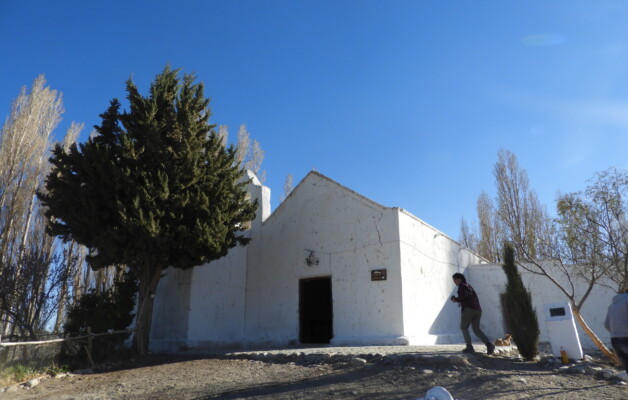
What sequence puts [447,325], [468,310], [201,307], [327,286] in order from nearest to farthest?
[468,310] → [201,307] → [447,325] → [327,286]

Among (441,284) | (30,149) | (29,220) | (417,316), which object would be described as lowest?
(417,316)

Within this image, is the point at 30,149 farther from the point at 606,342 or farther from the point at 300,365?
the point at 606,342

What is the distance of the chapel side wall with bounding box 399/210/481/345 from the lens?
12062mm

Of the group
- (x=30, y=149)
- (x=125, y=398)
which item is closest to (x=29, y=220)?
(x=30, y=149)

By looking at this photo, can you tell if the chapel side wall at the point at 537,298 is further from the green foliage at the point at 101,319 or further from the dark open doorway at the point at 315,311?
the green foliage at the point at 101,319

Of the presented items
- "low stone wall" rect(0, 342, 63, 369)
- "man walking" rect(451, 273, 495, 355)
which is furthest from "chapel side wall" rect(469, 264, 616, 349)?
"low stone wall" rect(0, 342, 63, 369)

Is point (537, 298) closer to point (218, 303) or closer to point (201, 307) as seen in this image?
point (218, 303)

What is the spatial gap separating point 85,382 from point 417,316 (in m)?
8.58

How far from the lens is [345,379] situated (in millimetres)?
6750

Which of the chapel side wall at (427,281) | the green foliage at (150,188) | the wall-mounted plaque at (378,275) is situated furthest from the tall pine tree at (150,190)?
the chapel side wall at (427,281)

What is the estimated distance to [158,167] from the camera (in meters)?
10.4

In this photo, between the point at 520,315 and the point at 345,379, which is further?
the point at 520,315

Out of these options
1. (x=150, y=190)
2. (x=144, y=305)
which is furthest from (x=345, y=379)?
(x=144, y=305)

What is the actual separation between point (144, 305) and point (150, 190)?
11.2 feet
